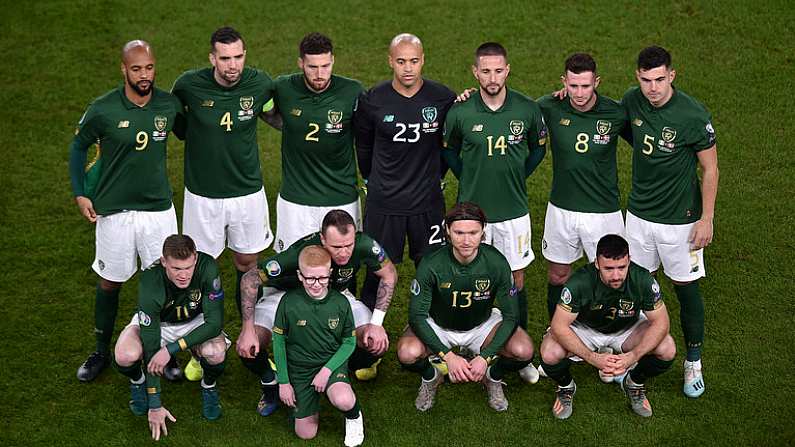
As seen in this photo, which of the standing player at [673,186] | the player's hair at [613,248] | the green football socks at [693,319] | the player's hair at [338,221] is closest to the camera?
the player's hair at [613,248]

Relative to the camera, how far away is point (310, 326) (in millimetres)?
7840

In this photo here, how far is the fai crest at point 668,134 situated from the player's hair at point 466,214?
1.38m

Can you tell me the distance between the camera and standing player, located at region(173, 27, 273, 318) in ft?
27.7

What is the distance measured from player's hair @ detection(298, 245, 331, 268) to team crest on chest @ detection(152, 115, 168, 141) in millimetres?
1420

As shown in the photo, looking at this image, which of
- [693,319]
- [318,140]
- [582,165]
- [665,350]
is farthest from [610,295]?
[318,140]

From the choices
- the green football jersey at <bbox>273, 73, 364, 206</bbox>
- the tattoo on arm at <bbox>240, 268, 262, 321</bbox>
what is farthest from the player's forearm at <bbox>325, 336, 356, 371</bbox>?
the green football jersey at <bbox>273, 73, 364, 206</bbox>

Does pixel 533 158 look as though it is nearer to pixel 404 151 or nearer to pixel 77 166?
pixel 404 151

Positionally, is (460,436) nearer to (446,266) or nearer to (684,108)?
(446,266)

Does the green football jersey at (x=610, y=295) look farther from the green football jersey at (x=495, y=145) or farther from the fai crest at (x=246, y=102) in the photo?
the fai crest at (x=246, y=102)

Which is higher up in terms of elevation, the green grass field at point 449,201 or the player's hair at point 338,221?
the player's hair at point 338,221

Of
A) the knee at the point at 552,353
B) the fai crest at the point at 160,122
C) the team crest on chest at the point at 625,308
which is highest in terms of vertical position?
the fai crest at the point at 160,122

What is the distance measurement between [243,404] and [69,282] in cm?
230

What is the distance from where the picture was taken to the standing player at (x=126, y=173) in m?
8.15

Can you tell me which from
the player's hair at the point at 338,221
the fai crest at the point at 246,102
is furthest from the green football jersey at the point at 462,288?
the fai crest at the point at 246,102
